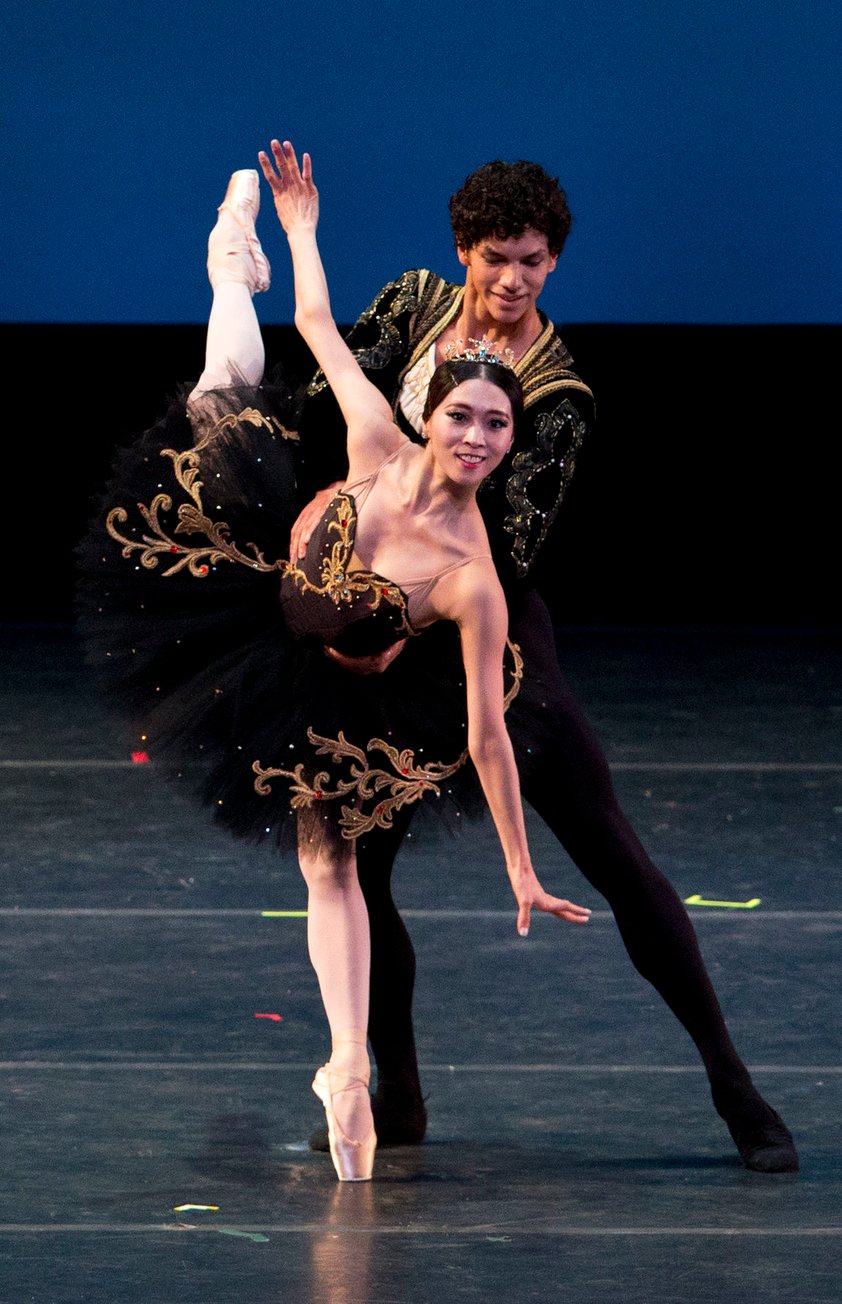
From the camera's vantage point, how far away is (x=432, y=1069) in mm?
2852

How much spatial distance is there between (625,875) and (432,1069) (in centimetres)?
47

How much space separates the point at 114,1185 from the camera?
237cm

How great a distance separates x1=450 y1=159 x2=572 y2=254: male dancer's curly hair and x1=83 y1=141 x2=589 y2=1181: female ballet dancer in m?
0.15

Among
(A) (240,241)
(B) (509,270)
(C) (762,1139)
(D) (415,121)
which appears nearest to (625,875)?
(C) (762,1139)

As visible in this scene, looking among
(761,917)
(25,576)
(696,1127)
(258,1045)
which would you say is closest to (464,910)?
(761,917)

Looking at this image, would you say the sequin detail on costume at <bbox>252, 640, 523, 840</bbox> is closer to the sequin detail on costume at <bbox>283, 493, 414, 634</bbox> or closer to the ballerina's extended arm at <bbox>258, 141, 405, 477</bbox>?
the sequin detail on costume at <bbox>283, 493, 414, 634</bbox>

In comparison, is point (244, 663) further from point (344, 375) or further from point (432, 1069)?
point (432, 1069)

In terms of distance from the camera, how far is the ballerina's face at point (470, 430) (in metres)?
2.33

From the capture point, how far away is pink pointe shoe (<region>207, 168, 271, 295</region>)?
9.64 feet

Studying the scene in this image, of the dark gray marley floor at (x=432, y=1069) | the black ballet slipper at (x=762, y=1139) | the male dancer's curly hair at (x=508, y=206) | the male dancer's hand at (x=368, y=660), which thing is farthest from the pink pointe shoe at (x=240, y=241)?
the black ballet slipper at (x=762, y=1139)

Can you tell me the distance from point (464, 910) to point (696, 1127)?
1050mm

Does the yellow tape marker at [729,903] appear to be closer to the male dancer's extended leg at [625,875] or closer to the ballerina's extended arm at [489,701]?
the male dancer's extended leg at [625,875]

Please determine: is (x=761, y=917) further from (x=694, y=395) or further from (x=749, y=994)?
(x=694, y=395)

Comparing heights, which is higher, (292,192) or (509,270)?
(292,192)
